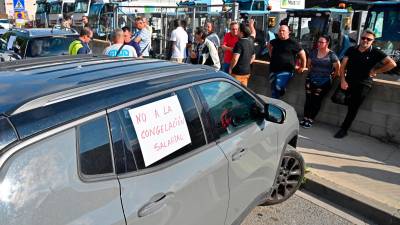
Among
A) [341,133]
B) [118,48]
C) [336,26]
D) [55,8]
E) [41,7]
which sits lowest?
[341,133]

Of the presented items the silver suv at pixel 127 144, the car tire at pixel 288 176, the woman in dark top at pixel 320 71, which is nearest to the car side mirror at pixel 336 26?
the woman in dark top at pixel 320 71

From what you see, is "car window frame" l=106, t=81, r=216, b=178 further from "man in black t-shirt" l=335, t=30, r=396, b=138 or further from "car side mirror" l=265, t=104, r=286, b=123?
"man in black t-shirt" l=335, t=30, r=396, b=138

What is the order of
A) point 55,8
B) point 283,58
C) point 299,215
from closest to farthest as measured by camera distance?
1. point 299,215
2. point 283,58
3. point 55,8

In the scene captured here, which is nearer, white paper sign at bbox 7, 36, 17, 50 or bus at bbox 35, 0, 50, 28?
white paper sign at bbox 7, 36, 17, 50

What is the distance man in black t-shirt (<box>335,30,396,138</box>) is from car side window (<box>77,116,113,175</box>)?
16.6 ft

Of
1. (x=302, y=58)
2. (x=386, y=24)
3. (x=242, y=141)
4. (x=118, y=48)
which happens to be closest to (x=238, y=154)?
(x=242, y=141)

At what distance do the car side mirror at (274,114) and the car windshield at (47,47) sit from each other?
678 centimetres

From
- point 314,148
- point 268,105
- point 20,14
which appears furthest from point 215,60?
point 20,14

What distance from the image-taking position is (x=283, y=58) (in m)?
7.03

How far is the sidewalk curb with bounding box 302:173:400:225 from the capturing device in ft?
13.1

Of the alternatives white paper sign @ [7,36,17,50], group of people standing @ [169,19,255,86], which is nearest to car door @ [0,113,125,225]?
group of people standing @ [169,19,255,86]

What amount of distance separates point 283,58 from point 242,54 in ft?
2.45

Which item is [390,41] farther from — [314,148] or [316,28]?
[314,148]

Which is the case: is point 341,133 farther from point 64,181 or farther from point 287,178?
point 64,181
